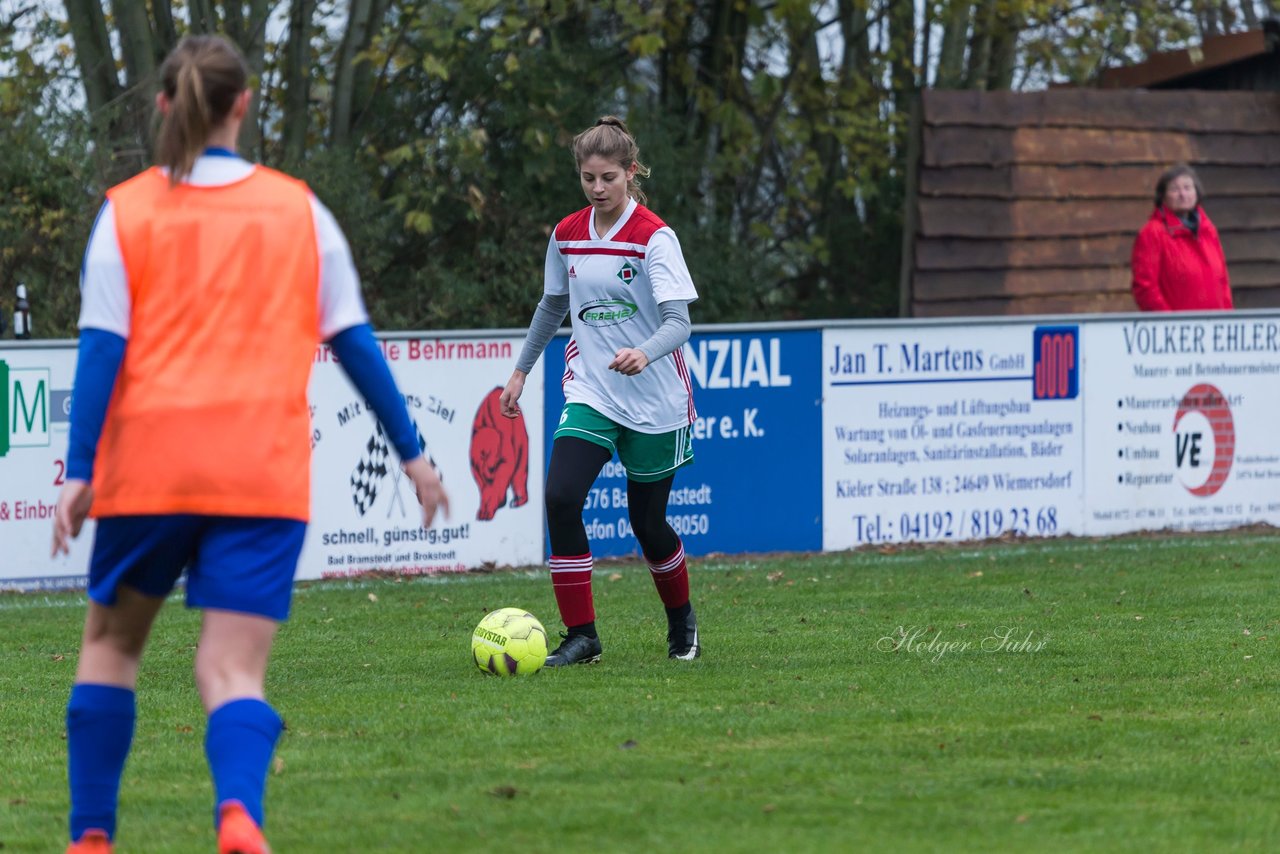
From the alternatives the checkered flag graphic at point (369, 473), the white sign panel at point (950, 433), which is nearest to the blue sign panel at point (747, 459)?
the white sign panel at point (950, 433)

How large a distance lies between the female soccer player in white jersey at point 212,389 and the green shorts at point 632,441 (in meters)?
2.92

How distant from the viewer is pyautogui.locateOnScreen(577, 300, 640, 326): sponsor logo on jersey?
6641 mm

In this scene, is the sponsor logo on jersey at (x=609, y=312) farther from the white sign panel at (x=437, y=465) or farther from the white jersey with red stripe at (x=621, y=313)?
the white sign panel at (x=437, y=465)

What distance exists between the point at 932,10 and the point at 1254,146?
3349 mm

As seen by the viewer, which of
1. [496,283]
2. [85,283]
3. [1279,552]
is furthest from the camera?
[496,283]

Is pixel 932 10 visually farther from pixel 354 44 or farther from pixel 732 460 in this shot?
pixel 732 460

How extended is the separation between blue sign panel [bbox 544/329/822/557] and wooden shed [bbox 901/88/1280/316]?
4726 mm

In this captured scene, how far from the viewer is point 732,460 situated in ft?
34.9

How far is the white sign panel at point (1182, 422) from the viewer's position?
11398 millimetres

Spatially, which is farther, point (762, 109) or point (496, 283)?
point (762, 109)

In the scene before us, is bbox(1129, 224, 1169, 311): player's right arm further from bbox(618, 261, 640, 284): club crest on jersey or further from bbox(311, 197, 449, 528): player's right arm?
bbox(311, 197, 449, 528): player's right arm

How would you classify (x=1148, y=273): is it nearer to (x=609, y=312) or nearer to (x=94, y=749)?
(x=609, y=312)

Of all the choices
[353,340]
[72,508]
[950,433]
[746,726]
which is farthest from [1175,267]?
[72,508]

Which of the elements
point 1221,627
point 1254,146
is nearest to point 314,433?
point 1221,627
